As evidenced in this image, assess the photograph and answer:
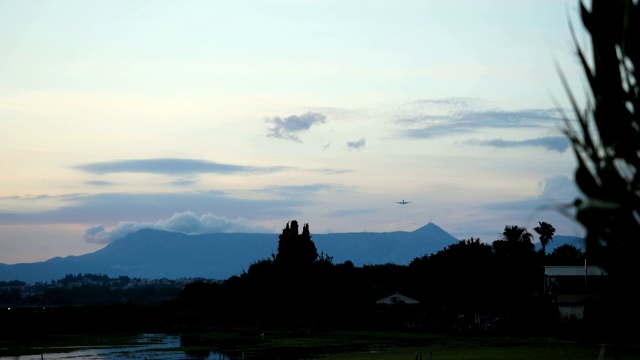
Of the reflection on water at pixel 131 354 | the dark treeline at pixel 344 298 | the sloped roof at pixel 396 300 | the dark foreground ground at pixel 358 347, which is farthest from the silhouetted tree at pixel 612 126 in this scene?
the sloped roof at pixel 396 300

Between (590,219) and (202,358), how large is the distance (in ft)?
246

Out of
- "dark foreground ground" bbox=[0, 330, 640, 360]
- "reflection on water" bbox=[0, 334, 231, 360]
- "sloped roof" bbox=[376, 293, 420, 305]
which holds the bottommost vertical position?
"reflection on water" bbox=[0, 334, 231, 360]

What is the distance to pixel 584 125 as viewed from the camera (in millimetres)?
11625

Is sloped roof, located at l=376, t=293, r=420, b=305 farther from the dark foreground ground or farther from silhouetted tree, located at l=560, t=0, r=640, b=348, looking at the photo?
silhouetted tree, located at l=560, t=0, r=640, b=348

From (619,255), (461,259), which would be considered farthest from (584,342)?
(619,255)

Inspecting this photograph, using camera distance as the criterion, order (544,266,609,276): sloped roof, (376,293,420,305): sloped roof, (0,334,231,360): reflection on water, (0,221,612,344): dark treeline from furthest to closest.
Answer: (376,293,420,305): sloped roof → (0,221,612,344): dark treeline → (544,266,609,276): sloped roof → (0,334,231,360): reflection on water

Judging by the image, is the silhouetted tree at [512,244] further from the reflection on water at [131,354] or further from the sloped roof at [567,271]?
the reflection on water at [131,354]

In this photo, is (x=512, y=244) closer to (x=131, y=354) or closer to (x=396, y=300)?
(x=396, y=300)

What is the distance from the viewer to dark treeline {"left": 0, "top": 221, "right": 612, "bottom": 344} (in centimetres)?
13900

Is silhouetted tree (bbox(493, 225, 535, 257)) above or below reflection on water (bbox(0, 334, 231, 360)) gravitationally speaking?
above

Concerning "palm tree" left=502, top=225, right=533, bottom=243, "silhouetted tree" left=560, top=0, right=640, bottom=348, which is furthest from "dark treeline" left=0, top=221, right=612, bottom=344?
"silhouetted tree" left=560, top=0, right=640, bottom=348

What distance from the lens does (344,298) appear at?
15250 cm

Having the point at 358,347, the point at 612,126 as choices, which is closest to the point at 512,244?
the point at 358,347

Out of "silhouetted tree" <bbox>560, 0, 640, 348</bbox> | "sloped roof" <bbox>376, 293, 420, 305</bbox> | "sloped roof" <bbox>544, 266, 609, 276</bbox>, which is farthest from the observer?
"sloped roof" <bbox>376, 293, 420, 305</bbox>
